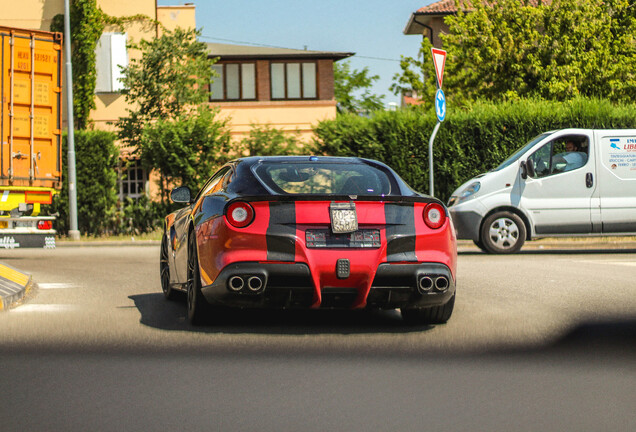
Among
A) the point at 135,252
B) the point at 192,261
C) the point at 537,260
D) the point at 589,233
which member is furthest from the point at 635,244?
the point at 192,261

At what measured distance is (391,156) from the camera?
22266mm

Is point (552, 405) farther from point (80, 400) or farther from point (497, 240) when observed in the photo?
point (497, 240)

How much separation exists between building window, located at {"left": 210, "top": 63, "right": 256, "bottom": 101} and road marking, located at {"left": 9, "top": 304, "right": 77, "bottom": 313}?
95.6 feet

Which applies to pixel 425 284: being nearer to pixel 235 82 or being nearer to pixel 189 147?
pixel 189 147

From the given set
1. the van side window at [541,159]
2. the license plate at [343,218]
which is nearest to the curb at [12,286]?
the license plate at [343,218]

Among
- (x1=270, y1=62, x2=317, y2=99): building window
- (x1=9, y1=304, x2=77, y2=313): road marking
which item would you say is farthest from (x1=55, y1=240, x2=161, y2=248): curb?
(x1=270, y1=62, x2=317, y2=99): building window

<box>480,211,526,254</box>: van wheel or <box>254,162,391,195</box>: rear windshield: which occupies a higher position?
<box>254,162,391,195</box>: rear windshield

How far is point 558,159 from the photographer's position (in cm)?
1636

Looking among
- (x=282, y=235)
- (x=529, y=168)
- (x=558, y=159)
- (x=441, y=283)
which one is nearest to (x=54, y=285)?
(x=282, y=235)

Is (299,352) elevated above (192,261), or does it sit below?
below

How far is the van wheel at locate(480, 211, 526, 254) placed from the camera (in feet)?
52.9

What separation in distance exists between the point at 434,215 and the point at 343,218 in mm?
778

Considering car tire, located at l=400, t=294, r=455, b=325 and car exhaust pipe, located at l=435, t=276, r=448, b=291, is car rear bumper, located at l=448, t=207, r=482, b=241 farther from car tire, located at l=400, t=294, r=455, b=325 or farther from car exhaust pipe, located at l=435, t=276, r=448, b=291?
car exhaust pipe, located at l=435, t=276, r=448, b=291

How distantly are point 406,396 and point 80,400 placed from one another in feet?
5.75
